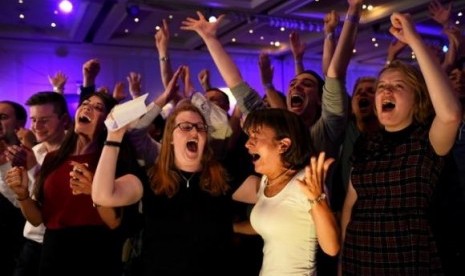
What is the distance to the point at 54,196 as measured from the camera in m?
2.11

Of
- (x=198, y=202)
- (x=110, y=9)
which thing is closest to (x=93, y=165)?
(x=198, y=202)

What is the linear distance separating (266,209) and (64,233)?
989 millimetres

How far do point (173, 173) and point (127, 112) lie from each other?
369 millimetres

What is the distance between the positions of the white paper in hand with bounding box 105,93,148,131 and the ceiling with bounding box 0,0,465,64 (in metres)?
4.48

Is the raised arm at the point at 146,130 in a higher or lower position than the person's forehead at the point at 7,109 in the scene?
lower

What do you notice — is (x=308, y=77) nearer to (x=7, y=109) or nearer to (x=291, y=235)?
(x=291, y=235)

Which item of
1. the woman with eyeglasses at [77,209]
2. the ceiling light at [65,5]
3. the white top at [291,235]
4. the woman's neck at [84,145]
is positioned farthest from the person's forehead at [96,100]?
the ceiling light at [65,5]

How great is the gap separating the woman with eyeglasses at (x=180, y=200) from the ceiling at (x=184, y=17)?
14.3ft

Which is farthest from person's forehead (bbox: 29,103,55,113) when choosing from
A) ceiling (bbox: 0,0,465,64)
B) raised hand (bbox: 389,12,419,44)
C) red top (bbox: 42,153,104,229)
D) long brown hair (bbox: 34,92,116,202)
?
ceiling (bbox: 0,0,465,64)

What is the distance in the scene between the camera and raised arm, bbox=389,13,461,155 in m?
1.53

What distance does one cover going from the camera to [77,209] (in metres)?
2.09

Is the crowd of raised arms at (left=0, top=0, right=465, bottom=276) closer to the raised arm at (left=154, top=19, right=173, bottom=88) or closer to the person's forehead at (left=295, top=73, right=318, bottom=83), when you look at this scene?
the person's forehead at (left=295, top=73, right=318, bottom=83)

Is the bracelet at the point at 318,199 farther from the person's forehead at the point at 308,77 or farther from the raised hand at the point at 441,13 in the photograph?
the raised hand at the point at 441,13

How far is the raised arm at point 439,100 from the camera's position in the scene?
1528 millimetres
